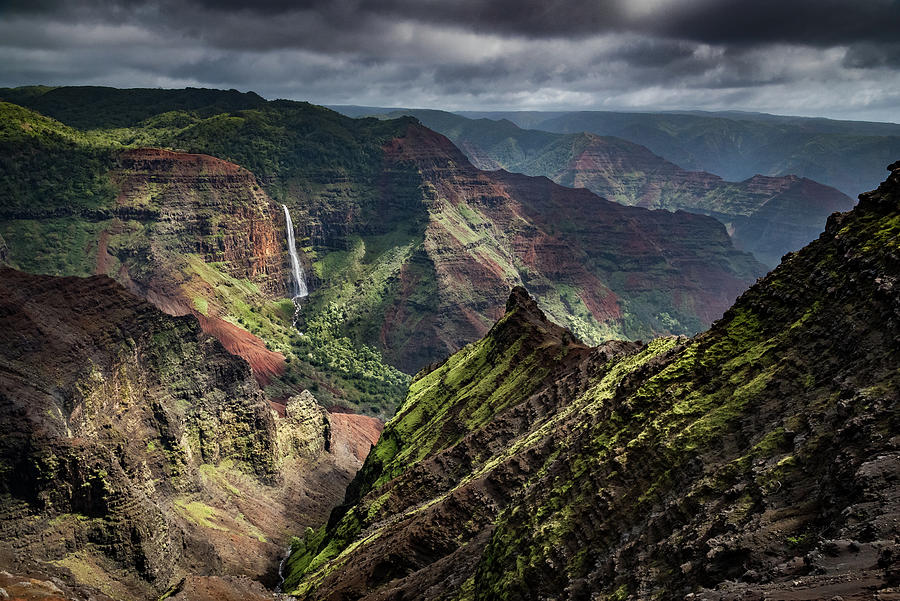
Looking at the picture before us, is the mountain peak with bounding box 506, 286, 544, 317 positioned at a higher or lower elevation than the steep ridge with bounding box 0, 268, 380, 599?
higher

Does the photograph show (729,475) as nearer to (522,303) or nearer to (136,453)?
(522,303)

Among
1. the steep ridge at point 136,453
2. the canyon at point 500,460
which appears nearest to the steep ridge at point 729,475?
the canyon at point 500,460

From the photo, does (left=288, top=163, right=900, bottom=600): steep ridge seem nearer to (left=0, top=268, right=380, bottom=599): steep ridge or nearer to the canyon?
the canyon

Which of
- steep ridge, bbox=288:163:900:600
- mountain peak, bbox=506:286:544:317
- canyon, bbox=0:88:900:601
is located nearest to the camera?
steep ridge, bbox=288:163:900:600

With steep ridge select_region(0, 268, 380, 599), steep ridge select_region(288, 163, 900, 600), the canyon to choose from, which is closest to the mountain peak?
the canyon

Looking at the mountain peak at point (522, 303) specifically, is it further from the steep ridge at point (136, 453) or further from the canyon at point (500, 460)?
the steep ridge at point (136, 453)

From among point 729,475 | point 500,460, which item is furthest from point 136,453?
point 729,475
